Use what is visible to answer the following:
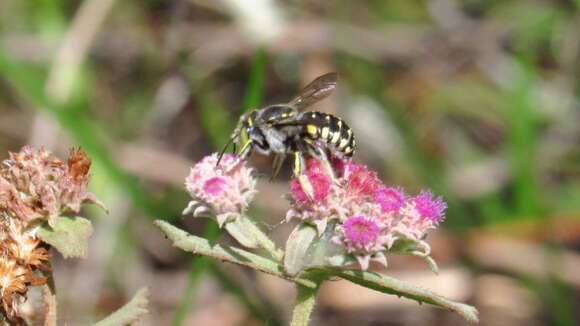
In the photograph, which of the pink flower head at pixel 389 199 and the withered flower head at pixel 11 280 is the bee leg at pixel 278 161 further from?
the withered flower head at pixel 11 280

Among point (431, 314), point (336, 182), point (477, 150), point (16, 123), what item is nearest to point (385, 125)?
point (477, 150)

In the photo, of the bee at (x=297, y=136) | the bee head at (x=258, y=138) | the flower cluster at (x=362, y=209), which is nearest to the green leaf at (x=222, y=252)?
the flower cluster at (x=362, y=209)

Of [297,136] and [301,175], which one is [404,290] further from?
[297,136]

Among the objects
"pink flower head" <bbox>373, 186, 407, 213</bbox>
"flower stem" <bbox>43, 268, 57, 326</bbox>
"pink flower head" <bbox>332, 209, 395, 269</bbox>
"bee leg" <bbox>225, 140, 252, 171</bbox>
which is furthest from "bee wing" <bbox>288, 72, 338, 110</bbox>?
"flower stem" <bbox>43, 268, 57, 326</bbox>

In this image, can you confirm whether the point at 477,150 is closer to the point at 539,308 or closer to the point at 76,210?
the point at 539,308

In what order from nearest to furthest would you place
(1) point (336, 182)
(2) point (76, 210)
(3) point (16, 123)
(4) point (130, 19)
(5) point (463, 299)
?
(2) point (76, 210) < (1) point (336, 182) < (5) point (463, 299) < (3) point (16, 123) < (4) point (130, 19)

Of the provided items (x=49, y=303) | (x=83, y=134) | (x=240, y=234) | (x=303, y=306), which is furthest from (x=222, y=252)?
(x=83, y=134)

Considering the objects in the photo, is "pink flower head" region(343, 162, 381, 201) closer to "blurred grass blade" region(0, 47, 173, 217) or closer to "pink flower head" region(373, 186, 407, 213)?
"pink flower head" region(373, 186, 407, 213)
